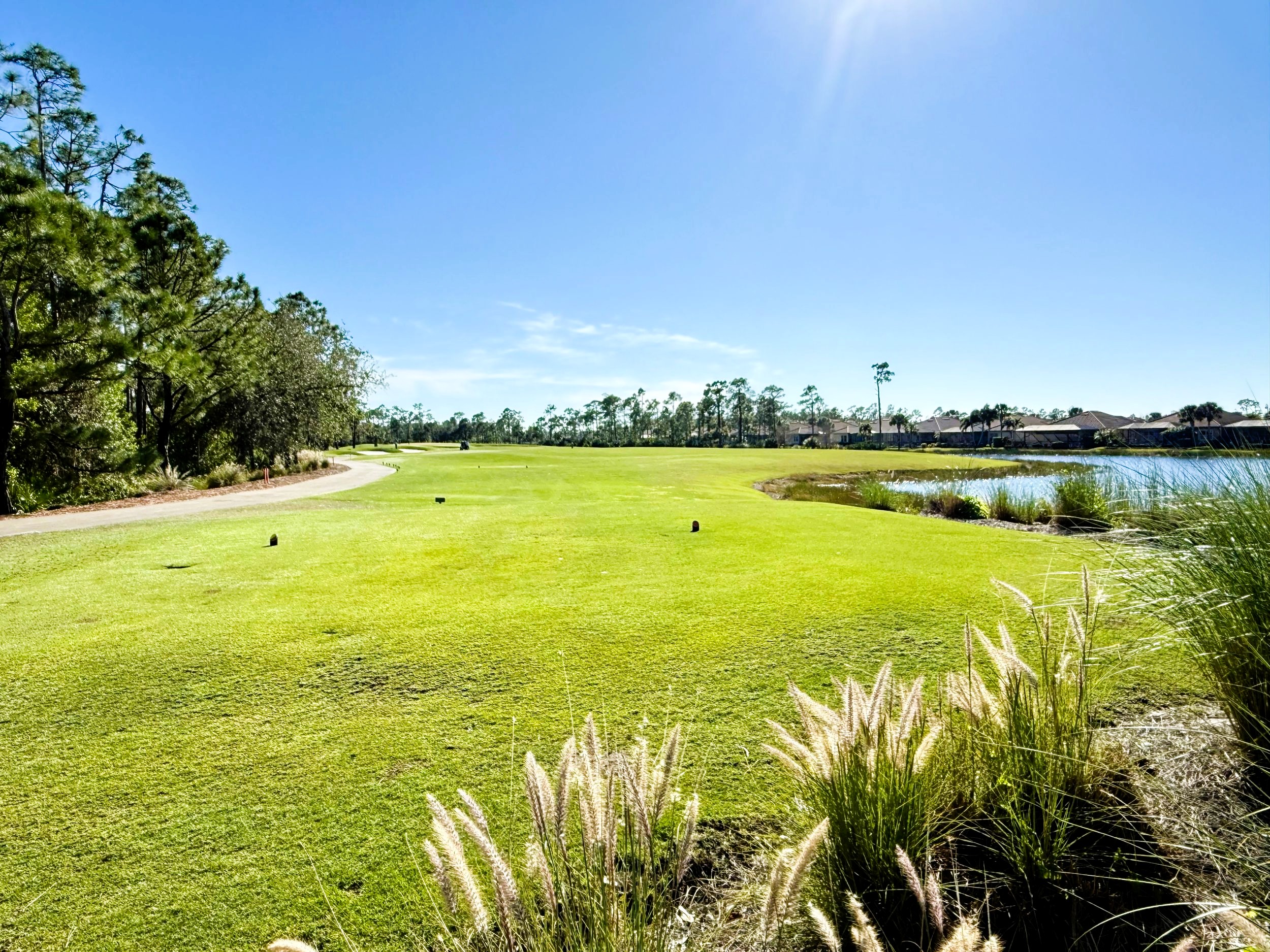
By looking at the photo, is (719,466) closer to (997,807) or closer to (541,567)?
(541,567)

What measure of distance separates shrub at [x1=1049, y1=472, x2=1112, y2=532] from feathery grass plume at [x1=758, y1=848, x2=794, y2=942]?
1409 centimetres

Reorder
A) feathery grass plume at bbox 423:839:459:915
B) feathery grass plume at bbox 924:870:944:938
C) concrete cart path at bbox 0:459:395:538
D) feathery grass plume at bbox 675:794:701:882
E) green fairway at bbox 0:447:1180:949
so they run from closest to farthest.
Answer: feathery grass plume at bbox 423:839:459:915 < feathery grass plume at bbox 924:870:944:938 < feathery grass plume at bbox 675:794:701:882 < green fairway at bbox 0:447:1180:949 < concrete cart path at bbox 0:459:395:538

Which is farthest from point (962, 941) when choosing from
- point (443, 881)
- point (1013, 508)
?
point (1013, 508)

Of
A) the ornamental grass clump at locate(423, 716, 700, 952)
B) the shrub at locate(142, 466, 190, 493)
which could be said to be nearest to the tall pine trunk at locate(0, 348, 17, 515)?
the shrub at locate(142, 466, 190, 493)

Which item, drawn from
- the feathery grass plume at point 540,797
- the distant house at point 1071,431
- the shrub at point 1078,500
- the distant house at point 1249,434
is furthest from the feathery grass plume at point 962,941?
the distant house at point 1071,431

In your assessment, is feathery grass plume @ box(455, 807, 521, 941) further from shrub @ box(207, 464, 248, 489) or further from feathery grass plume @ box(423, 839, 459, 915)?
shrub @ box(207, 464, 248, 489)

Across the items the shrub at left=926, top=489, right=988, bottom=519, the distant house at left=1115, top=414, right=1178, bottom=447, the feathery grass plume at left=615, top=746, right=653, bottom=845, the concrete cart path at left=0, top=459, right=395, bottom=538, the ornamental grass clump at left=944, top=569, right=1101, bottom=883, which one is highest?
the distant house at left=1115, top=414, right=1178, bottom=447

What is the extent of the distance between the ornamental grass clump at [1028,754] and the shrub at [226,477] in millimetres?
26285

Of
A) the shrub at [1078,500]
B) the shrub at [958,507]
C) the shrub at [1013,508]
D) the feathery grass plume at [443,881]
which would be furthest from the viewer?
the shrub at [958,507]

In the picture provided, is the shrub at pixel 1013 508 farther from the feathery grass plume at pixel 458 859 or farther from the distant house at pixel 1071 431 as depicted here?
the distant house at pixel 1071 431

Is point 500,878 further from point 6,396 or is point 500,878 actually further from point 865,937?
point 6,396

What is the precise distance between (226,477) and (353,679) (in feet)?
78.8

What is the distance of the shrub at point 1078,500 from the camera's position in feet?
42.8

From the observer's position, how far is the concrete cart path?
38.9ft
